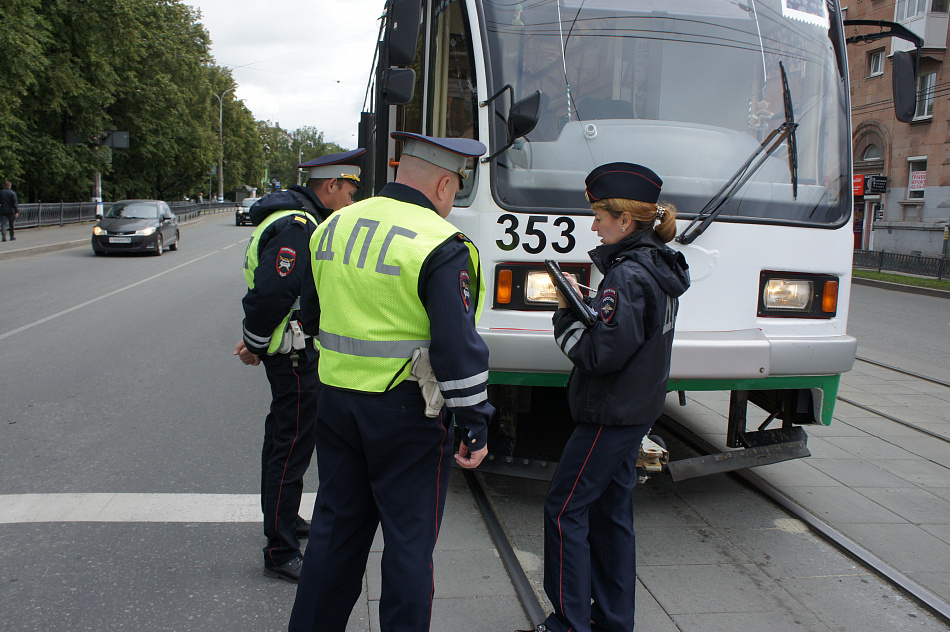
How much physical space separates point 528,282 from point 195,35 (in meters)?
57.2

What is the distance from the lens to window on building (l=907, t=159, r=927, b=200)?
95.2ft

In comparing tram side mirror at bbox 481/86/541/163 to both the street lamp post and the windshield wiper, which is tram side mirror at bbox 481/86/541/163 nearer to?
the windshield wiper

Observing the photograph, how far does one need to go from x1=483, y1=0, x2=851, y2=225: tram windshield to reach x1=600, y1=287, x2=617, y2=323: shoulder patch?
1.24 m

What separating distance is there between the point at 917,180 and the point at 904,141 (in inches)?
72.4

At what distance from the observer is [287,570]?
11.2ft

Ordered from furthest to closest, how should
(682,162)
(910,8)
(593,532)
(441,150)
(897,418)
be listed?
(910,8) < (897,418) < (682,162) < (593,532) < (441,150)

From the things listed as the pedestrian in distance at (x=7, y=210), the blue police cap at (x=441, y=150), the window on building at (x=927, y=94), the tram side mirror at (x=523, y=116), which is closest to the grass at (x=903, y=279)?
the window on building at (x=927, y=94)

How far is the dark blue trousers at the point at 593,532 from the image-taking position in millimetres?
2826

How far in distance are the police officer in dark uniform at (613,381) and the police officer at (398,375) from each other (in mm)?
532

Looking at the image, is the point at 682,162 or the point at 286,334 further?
the point at 682,162

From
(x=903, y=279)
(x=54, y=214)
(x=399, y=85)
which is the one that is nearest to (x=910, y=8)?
(x=903, y=279)

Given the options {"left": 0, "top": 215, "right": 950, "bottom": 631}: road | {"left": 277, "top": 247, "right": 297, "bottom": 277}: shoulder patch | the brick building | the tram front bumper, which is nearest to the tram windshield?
the tram front bumper

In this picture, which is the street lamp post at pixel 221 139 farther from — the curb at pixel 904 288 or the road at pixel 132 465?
the road at pixel 132 465

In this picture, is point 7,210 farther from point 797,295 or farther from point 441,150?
point 441,150
